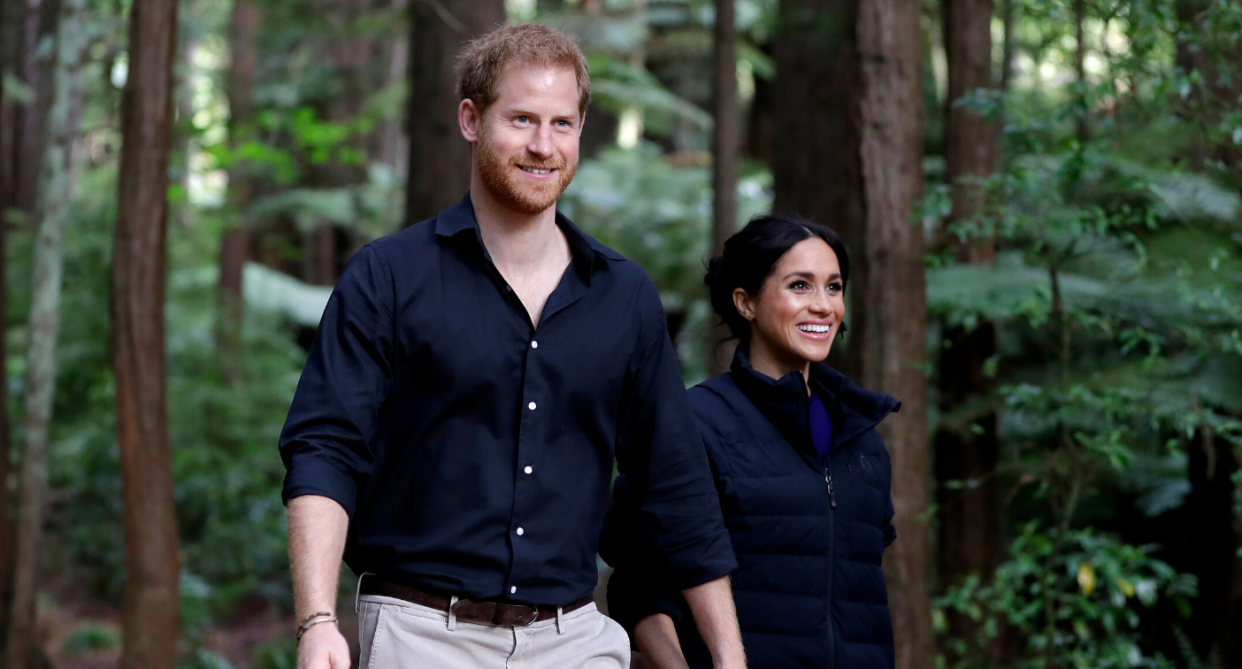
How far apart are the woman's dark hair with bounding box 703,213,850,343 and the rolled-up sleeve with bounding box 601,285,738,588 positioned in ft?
2.00

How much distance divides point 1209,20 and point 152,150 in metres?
5.78

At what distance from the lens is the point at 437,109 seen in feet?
28.0

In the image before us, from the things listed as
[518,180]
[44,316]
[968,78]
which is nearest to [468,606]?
[518,180]

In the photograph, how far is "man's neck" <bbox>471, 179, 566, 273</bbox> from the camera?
9.74ft

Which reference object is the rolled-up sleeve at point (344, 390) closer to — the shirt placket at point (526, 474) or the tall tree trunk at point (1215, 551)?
the shirt placket at point (526, 474)

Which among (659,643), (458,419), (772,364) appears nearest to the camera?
(458,419)

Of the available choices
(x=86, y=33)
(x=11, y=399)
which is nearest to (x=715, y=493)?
(x=86, y=33)

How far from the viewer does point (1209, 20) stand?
537 centimetres

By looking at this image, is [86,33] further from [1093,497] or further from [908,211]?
[1093,497]

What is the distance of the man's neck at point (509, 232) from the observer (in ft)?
9.74

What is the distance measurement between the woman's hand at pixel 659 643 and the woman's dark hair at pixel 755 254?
3.11 ft

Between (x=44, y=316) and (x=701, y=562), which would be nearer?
(x=701, y=562)

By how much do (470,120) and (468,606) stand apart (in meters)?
1.17

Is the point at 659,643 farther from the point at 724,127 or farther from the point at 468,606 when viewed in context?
the point at 724,127
